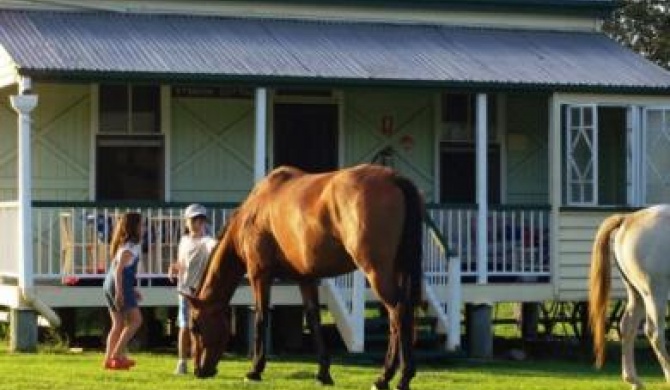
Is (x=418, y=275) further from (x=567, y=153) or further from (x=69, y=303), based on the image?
(x=567, y=153)

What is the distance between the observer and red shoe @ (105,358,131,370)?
53.6 feet

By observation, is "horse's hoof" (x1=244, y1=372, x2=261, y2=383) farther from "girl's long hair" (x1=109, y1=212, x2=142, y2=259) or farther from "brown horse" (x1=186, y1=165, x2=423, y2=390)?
"girl's long hair" (x1=109, y1=212, x2=142, y2=259)

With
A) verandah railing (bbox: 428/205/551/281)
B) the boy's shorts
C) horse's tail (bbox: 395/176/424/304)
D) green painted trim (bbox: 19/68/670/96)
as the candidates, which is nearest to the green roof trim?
green painted trim (bbox: 19/68/670/96)

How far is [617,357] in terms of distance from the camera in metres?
21.2

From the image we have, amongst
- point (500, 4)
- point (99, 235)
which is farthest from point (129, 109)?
point (500, 4)

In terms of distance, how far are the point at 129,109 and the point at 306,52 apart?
2572 millimetres

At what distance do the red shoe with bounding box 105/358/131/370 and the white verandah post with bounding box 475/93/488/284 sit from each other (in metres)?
6.05

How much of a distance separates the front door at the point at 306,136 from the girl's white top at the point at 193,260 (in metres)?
6.65

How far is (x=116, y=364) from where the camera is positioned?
53.6 feet

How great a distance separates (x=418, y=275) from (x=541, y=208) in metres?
7.83

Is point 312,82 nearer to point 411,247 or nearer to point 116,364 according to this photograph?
point 116,364

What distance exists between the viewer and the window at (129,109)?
868 inches

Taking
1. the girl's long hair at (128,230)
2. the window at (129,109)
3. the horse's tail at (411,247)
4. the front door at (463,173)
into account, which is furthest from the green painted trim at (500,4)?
the horse's tail at (411,247)

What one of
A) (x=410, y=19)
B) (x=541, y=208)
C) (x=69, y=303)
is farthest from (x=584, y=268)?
(x=69, y=303)
